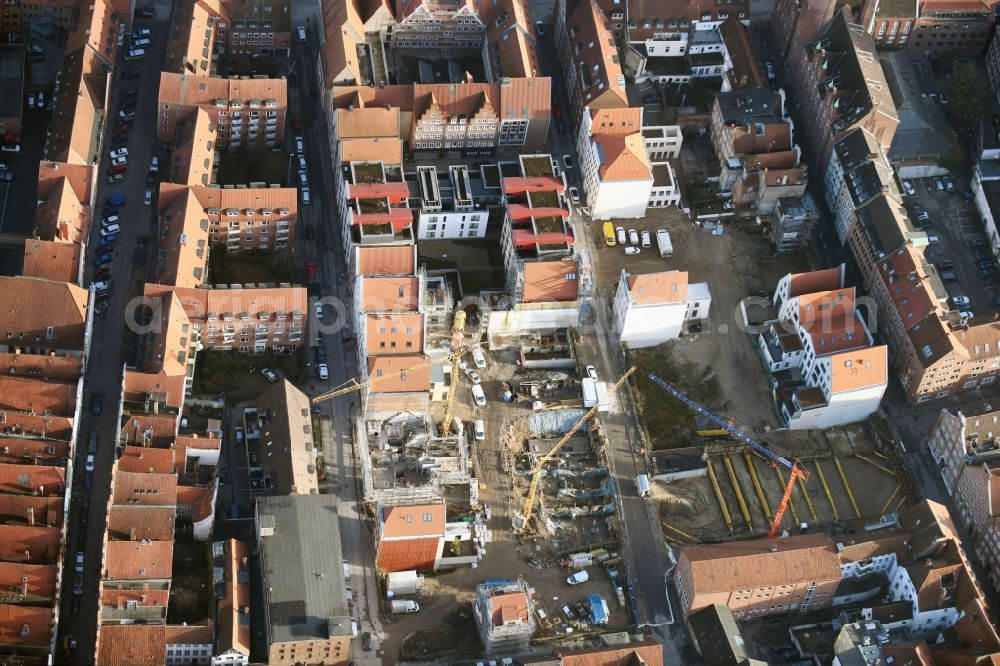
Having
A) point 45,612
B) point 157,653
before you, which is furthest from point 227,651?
point 45,612

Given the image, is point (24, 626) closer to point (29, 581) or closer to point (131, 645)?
point (29, 581)

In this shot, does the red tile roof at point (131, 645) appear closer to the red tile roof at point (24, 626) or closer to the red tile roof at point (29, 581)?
the red tile roof at point (24, 626)

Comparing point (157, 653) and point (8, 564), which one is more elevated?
point (8, 564)

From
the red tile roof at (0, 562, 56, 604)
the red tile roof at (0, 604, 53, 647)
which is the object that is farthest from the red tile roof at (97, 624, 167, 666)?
the red tile roof at (0, 562, 56, 604)

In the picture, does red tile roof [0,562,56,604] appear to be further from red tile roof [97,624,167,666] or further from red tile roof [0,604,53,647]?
red tile roof [97,624,167,666]

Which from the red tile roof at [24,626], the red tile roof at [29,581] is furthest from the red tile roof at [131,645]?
the red tile roof at [29,581]

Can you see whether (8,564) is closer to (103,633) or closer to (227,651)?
(103,633)
